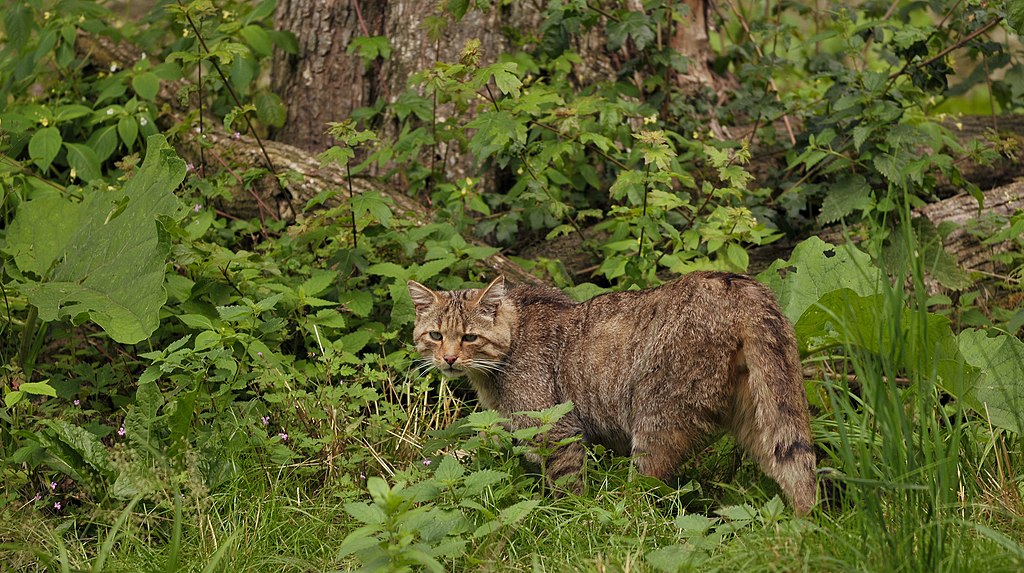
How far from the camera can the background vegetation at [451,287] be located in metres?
3.17

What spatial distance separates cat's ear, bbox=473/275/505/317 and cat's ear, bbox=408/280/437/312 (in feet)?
0.65

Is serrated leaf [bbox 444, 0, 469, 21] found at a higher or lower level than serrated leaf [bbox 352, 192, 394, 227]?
higher

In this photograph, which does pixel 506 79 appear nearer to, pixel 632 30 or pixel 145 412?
pixel 632 30

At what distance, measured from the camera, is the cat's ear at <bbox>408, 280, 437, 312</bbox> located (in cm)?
441

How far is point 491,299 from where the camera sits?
14.3 ft

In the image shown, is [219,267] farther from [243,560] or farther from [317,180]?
[243,560]

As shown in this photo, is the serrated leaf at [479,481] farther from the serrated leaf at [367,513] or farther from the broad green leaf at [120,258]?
the broad green leaf at [120,258]

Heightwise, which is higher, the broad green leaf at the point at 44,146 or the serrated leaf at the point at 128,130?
the serrated leaf at the point at 128,130

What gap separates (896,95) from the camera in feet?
17.6

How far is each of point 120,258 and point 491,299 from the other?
145 centimetres

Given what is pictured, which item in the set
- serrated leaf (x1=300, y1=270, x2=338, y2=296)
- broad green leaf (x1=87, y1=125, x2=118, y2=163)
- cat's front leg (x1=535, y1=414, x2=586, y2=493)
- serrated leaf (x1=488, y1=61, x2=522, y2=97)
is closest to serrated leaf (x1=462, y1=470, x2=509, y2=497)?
cat's front leg (x1=535, y1=414, x2=586, y2=493)

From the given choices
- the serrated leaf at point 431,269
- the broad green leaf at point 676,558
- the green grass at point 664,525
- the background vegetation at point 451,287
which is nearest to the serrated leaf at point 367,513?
the background vegetation at point 451,287

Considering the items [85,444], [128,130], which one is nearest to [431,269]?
[85,444]

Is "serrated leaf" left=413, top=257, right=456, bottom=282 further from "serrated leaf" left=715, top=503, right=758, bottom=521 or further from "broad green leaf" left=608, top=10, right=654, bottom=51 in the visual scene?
"serrated leaf" left=715, top=503, right=758, bottom=521
